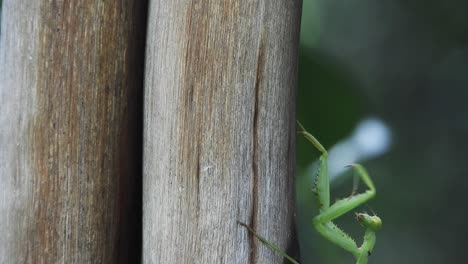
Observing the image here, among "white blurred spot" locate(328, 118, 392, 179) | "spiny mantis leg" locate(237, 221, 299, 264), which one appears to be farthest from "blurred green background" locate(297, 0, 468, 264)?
"spiny mantis leg" locate(237, 221, 299, 264)

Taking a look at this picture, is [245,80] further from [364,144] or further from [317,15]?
[317,15]

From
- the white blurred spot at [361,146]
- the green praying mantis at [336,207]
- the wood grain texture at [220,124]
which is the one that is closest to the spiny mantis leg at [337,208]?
the green praying mantis at [336,207]

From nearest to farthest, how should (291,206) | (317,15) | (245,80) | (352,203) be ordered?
(245,80) < (291,206) < (352,203) < (317,15)

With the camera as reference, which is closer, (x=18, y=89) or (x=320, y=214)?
(x=18, y=89)

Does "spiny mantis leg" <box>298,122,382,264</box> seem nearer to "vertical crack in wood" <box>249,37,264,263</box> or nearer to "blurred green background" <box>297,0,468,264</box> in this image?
"vertical crack in wood" <box>249,37,264,263</box>

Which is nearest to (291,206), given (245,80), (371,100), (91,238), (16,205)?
(245,80)

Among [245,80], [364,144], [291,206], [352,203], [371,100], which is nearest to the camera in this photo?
[245,80]

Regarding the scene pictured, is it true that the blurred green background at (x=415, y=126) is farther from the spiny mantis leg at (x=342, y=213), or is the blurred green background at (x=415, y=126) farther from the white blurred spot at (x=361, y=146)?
the spiny mantis leg at (x=342, y=213)
